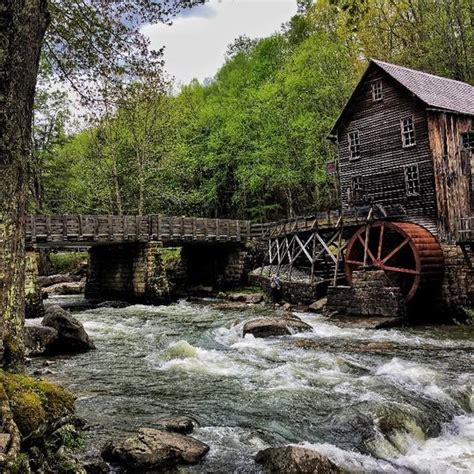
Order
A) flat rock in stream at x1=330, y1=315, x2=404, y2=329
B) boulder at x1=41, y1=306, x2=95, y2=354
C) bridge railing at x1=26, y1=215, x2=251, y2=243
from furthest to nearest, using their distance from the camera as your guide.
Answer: bridge railing at x1=26, y1=215, x2=251, y2=243 → flat rock in stream at x1=330, y1=315, x2=404, y2=329 → boulder at x1=41, y1=306, x2=95, y2=354

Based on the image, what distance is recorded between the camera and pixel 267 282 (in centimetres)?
2292

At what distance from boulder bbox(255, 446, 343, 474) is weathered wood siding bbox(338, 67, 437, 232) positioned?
1573cm

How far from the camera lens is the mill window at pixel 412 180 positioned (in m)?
20.0

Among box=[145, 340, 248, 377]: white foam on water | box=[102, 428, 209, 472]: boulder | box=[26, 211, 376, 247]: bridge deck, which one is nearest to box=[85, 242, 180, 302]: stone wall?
box=[26, 211, 376, 247]: bridge deck

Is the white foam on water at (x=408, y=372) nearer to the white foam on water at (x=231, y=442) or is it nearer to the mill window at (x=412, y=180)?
the white foam on water at (x=231, y=442)

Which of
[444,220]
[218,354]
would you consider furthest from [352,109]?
[218,354]

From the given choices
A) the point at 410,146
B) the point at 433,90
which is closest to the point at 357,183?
the point at 410,146

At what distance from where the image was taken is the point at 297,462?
16.5 ft

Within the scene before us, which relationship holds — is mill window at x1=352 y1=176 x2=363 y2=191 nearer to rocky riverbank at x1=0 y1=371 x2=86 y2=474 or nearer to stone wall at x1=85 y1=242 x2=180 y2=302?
stone wall at x1=85 y1=242 x2=180 y2=302

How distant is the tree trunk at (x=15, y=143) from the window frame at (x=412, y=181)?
1762cm

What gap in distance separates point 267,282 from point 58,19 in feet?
55.4

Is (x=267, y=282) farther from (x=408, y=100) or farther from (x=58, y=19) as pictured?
(x=58, y=19)

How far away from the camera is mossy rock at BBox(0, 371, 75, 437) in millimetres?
4184

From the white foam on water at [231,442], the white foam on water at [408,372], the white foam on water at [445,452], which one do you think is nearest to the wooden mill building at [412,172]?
the white foam on water at [408,372]
